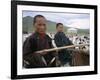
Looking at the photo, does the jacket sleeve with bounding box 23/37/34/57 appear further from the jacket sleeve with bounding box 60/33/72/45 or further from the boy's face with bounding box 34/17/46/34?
the jacket sleeve with bounding box 60/33/72/45

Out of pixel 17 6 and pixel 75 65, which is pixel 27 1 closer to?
pixel 17 6

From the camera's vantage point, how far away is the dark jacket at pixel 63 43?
186cm

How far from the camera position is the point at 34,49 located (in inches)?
70.3

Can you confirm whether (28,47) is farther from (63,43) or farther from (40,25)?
(63,43)

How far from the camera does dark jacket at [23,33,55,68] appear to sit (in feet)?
5.79

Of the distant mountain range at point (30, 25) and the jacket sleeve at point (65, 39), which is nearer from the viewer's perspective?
the distant mountain range at point (30, 25)

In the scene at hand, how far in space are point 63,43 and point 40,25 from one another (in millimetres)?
271

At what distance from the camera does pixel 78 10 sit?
1908 mm

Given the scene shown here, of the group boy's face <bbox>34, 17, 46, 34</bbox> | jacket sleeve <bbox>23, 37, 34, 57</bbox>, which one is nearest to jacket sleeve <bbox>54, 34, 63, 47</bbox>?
boy's face <bbox>34, 17, 46, 34</bbox>

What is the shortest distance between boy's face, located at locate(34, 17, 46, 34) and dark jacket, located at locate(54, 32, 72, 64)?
136 mm

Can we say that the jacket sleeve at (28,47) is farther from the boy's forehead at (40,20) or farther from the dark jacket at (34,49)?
the boy's forehead at (40,20)

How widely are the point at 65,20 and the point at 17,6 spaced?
46 cm

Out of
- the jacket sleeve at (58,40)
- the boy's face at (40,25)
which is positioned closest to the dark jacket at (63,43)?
the jacket sleeve at (58,40)

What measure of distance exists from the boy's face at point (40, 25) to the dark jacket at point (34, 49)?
48mm
